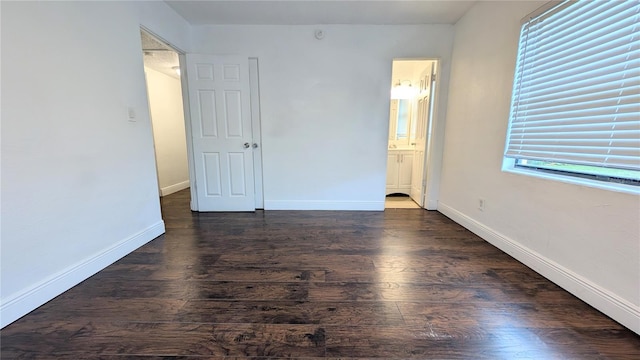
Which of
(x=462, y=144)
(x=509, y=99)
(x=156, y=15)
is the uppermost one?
(x=156, y=15)

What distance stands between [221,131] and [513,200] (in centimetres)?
329

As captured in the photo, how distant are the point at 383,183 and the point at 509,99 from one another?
5.48 feet

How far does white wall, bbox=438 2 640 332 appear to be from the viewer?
1.33 meters

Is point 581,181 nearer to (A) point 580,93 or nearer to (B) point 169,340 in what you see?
(A) point 580,93

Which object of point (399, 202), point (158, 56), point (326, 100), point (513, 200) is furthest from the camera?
point (399, 202)

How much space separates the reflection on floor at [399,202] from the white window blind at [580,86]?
176cm

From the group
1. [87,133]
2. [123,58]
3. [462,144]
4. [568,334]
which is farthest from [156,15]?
[568,334]

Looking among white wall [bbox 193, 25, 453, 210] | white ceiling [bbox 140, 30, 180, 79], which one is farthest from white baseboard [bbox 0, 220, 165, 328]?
white ceiling [bbox 140, 30, 180, 79]

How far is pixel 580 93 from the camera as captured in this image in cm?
154

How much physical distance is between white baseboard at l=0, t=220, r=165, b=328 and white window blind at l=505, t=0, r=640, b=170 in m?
3.40

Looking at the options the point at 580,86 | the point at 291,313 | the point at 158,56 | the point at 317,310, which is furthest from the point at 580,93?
the point at 158,56

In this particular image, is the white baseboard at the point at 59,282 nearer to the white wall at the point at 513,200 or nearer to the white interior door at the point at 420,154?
the white wall at the point at 513,200

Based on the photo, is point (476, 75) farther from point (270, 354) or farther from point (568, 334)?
point (270, 354)

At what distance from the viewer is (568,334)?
1245 millimetres
